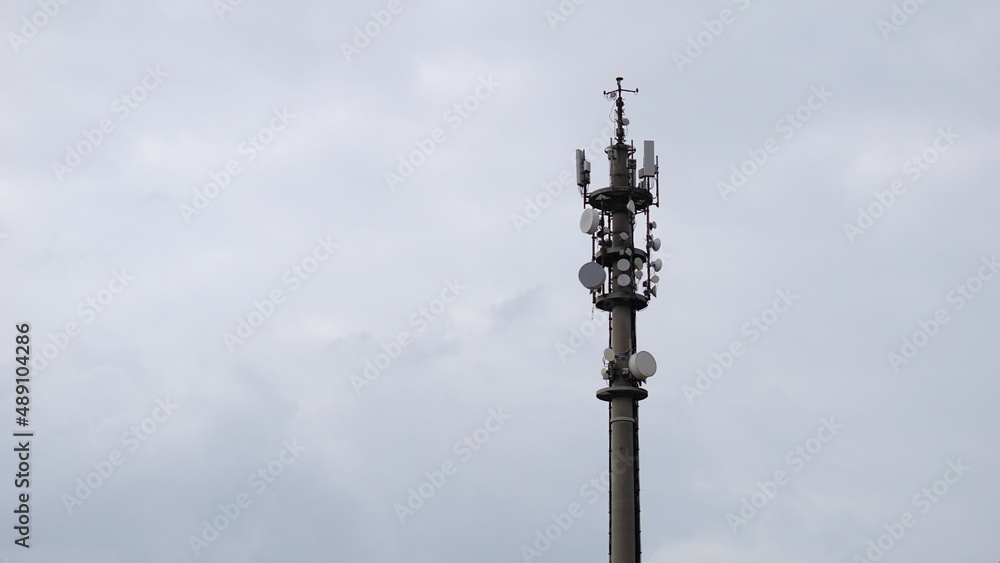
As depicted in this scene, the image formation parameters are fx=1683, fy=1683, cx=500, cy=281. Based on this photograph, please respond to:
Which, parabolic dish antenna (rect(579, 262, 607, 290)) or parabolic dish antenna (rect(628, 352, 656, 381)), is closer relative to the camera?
parabolic dish antenna (rect(628, 352, 656, 381))

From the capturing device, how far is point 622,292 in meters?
68.7

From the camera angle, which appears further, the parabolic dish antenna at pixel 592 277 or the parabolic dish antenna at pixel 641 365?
the parabolic dish antenna at pixel 592 277

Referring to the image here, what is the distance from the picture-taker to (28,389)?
6619cm

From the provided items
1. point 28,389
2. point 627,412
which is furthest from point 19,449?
point 627,412

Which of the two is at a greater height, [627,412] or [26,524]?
[627,412]

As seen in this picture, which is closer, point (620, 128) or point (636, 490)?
point (636, 490)

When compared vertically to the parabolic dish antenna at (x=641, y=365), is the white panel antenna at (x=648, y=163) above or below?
above

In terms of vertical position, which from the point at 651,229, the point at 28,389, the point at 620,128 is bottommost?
the point at 28,389

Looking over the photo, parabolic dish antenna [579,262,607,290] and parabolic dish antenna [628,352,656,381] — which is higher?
parabolic dish antenna [579,262,607,290]

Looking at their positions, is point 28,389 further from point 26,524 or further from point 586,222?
point 586,222

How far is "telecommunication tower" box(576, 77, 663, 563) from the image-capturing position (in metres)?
67.0

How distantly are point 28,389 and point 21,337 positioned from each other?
207cm

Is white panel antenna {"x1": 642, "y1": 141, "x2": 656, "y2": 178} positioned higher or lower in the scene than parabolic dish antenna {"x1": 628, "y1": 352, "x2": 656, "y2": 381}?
higher

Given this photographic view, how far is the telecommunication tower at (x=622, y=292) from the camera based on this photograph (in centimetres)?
6700
